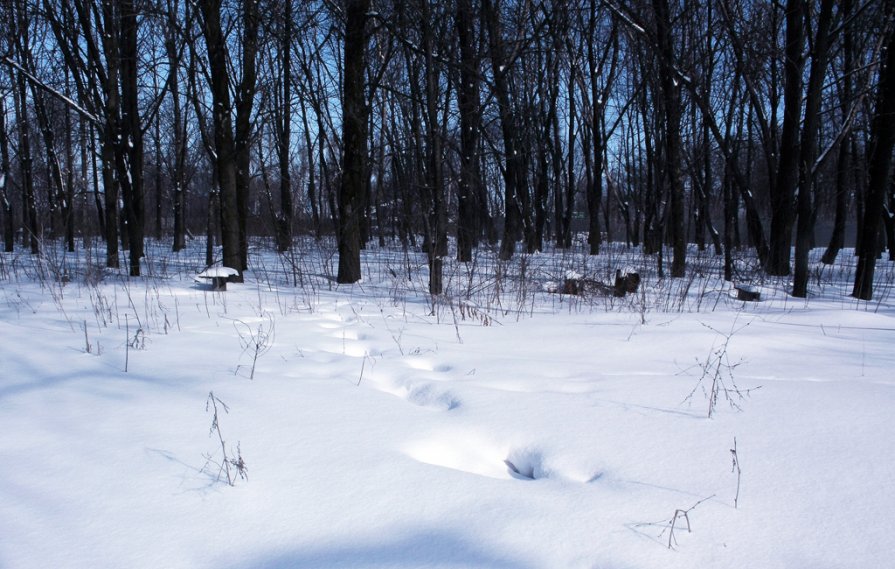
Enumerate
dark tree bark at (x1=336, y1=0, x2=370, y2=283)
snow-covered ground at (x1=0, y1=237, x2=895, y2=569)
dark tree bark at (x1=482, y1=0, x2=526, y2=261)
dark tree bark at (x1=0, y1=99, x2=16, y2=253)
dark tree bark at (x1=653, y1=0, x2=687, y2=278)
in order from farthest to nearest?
dark tree bark at (x1=0, y1=99, x2=16, y2=253), dark tree bark at (x1=482, y1=0, x2=526, y2=261), dark tree bark at (x1=653, y1=0, x2=687, y2=278), dark tree bark at (x1=336, y1=0, x2=370, y2=283), snow-covered ground at (x1=0, y1=237, x2=895, y2=569)

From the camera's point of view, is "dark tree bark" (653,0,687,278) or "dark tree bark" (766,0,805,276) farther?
"dark tree bark" (653,0,687,278)

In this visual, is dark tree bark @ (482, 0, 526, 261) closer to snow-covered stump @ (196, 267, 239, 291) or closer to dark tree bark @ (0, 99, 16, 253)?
snow-covered stump @ (196, 267, 239, 291)

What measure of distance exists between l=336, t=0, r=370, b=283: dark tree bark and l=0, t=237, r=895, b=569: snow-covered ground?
3.66 metres

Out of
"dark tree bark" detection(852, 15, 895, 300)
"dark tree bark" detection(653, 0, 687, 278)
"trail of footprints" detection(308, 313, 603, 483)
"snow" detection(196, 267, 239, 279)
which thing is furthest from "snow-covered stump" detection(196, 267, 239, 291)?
"dark tree bark" detection(852, 15, 895, 300)

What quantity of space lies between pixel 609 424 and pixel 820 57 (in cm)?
749

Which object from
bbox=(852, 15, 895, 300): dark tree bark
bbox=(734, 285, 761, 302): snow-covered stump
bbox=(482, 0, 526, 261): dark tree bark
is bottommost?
bbox=(734, 285, 761, 302): snow-covered stump

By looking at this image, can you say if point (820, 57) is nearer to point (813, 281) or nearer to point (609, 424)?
point (813, 281)

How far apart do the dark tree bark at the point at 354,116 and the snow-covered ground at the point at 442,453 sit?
366 centimetres

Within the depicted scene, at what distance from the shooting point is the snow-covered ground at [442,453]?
46.9 inches

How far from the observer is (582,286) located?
610 centimetres

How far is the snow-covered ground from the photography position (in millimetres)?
1191

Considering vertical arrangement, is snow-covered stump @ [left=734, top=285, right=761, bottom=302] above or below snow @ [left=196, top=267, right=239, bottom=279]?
below

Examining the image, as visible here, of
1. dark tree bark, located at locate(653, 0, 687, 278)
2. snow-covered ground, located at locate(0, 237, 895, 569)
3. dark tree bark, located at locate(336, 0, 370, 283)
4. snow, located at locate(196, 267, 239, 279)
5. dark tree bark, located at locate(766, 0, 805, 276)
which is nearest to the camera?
snow-covered ground, located at locate(0, 237, 895, 569)

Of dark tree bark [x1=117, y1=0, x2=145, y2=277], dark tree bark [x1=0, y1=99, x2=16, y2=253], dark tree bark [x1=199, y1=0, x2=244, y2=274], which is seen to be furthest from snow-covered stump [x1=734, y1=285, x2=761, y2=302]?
dark tree bark [x1=0, y1=99, x2=16, y2=253]
